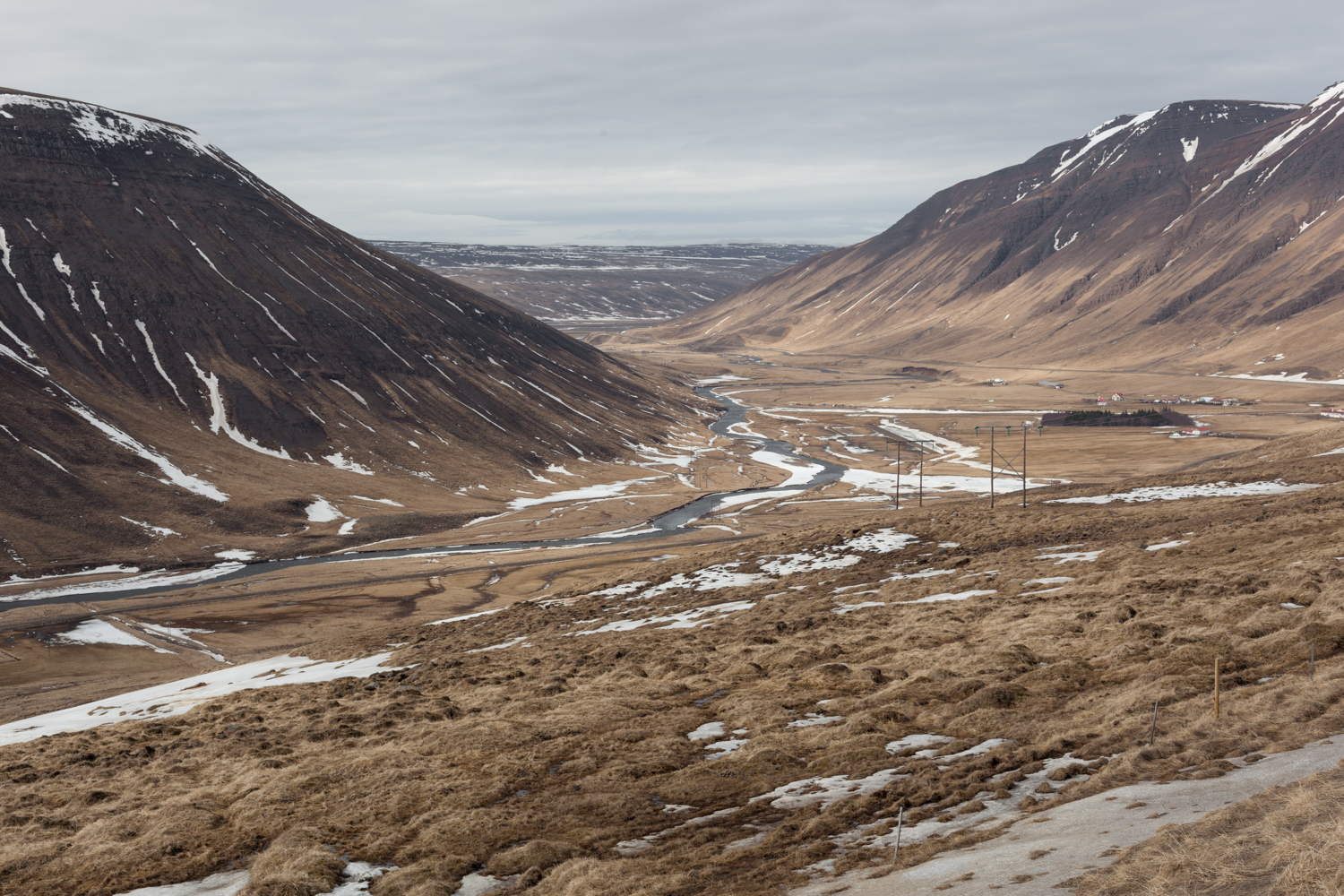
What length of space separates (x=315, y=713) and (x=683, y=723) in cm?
1775

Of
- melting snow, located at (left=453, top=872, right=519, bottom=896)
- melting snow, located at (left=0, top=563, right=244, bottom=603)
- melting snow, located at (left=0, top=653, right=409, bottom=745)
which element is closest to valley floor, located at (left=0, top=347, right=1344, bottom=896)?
melting snow, located at (left=453, top=872, right=519, bottom=896)

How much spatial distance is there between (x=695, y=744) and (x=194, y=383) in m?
147

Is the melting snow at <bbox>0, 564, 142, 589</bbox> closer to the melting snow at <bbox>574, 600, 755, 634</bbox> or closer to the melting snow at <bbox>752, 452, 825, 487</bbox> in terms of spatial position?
the melting snow at <bbox>574, 600, 755, 634</bbox>

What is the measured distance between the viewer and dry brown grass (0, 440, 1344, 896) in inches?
847

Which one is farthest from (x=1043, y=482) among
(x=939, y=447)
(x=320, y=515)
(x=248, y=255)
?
(x=248, y=255)

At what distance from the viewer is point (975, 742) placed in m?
25.4

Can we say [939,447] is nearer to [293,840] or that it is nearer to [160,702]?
[160,702]

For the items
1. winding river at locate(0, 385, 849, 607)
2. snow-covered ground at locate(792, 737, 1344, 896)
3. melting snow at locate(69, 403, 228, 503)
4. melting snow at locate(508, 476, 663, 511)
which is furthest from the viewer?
melting snow at locate(508, 476, 663, 511)

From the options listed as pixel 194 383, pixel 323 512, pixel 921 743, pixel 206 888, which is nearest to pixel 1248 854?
pixel 921 743

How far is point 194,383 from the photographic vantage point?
152250mm

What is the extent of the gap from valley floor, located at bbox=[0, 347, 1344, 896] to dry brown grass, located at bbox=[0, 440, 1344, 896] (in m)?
0.15

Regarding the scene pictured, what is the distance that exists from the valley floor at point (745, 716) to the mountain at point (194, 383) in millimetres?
42000

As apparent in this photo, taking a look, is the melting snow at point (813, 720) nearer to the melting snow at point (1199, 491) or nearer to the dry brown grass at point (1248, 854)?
the dry brown grass at point (1248, 854)

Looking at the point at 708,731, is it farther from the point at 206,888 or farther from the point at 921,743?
the point at 206,888
